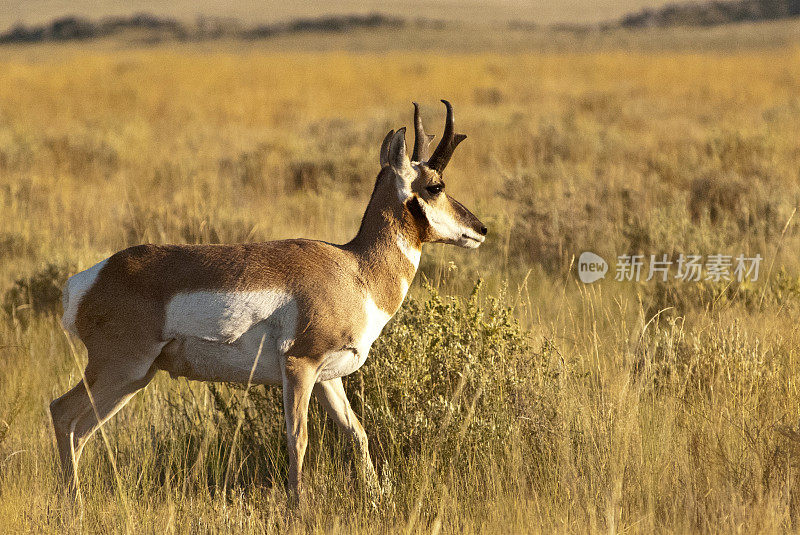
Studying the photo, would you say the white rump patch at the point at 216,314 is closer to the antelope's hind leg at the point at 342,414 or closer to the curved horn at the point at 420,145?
the antelope's hind leg at the point at 342,414

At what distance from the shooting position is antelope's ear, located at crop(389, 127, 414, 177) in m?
3.70

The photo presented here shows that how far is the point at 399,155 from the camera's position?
12.3 feet

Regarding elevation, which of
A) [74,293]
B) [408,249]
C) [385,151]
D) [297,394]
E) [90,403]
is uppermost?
[385,151]

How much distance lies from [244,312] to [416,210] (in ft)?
2.93

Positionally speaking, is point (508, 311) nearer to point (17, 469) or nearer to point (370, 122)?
point (17, 469)

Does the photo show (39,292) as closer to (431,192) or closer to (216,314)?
(216,314)

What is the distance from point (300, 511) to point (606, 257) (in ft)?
17.7

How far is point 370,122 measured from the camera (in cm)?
2045

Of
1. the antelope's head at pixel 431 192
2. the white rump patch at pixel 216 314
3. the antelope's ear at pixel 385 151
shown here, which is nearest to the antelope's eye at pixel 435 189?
the antelope's head at pixel 431 192

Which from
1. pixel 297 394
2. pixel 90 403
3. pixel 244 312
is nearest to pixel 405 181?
pixel 244 312

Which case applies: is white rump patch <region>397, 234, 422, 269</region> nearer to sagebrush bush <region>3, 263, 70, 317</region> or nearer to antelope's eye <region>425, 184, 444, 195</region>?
antelope's eye <region>425, 184, 444, 195</region>

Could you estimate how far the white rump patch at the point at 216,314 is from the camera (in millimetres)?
3533

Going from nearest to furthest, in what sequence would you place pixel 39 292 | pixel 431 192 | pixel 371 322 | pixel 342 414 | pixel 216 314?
pixel 216 314, pixel 371 322, pixel 431 192, pixel 342 414, pixel 39 292

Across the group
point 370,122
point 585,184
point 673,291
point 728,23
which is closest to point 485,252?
point 673,291
